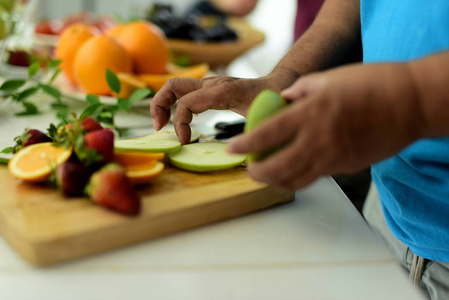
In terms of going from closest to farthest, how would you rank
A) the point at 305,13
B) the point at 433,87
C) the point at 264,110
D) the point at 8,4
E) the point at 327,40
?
the point at 433,87 < the point at 264,110 < the point at 327,40 < the point at 8,4 < the point at 305,13

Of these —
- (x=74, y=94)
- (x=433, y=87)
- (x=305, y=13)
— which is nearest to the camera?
(x=433, y=87)

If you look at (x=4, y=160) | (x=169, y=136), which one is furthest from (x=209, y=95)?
(x=4, y=160)

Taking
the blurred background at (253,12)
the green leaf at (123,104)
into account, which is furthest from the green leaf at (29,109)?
the blurred background at (253,12)

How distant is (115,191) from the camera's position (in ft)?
2.19

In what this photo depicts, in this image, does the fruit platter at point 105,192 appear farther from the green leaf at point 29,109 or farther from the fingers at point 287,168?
the green leaf at point 29,109

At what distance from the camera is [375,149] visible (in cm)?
57

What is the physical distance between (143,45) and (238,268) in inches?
34.9

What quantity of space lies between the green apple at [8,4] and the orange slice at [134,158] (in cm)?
94

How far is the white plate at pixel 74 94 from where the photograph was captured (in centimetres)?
127

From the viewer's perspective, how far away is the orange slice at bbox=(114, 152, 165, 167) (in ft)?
2.58

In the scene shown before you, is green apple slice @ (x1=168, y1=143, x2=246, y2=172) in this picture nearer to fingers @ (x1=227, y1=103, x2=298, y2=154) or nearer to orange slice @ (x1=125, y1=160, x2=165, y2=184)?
orange slice @ (x1=125, y1=160, x2=165, y2=184)

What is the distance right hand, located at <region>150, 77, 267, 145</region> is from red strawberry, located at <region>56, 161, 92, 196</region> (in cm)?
26

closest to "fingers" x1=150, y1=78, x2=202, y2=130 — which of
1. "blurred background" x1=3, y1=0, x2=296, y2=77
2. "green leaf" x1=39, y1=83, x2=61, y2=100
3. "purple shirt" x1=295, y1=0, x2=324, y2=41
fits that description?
"green leaf" x1=39, y1=83, x2=61, y2=100

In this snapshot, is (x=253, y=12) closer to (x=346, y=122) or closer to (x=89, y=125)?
(x=89, y=125)
